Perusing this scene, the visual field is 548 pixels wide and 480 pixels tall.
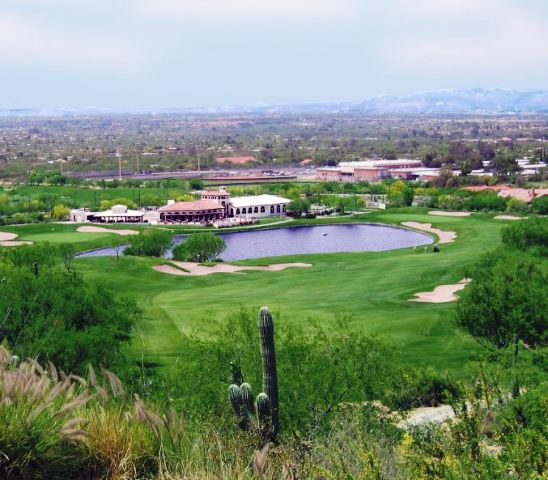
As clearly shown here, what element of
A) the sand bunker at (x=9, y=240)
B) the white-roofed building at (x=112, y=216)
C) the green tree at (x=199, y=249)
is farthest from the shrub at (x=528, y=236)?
Result: the white-roofed building at (x=112, y=216)

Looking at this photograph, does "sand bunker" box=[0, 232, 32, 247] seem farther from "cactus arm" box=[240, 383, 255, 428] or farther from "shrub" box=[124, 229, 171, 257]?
"cactus arm" box=[240, 383, 255, 428]

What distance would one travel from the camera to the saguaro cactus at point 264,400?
13.9 meters

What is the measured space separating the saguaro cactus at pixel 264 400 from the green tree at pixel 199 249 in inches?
2466

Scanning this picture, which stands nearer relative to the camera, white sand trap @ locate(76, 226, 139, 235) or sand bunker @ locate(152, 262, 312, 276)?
sand bunker @ locate(152, 262, 312, 276)

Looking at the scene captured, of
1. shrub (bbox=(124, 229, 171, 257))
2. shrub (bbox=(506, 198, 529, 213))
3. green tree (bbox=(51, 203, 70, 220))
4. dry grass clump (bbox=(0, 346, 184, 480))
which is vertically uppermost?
dry grass clump (bbox=(0, 346, 184, 480))

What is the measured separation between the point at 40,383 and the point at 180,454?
187cm

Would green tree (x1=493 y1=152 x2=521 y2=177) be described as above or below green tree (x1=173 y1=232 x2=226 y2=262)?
below

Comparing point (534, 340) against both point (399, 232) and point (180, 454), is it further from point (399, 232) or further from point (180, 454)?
point (399, 232)

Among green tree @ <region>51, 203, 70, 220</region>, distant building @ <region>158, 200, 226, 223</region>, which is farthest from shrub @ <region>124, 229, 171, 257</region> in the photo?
green tree @ <region>51, 203, 70, 220</region>

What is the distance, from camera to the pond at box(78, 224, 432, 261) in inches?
3521

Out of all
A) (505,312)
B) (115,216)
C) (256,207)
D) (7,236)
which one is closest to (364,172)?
(256,207)

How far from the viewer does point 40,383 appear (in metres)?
11.1

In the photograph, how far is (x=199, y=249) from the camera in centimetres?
7812

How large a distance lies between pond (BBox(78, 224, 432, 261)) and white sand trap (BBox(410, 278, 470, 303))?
30.6 m
